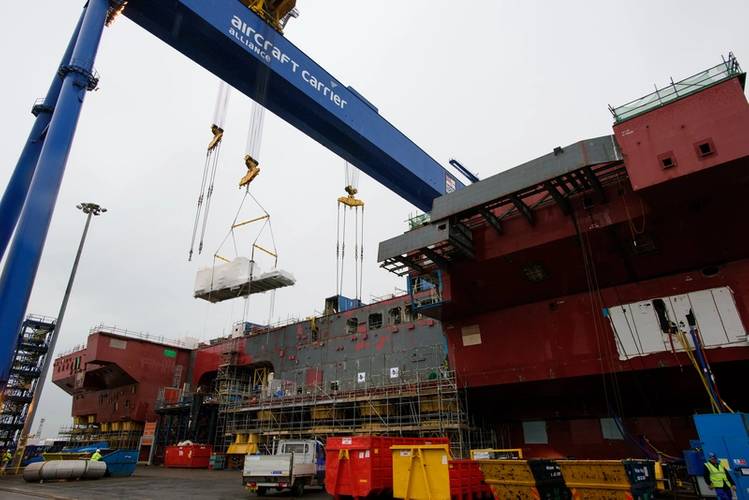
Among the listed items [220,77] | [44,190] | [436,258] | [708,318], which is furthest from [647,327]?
[44,190]

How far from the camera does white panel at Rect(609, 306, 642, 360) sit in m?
15.8

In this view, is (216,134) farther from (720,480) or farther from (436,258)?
(720,480)

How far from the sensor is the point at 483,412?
21.2 m

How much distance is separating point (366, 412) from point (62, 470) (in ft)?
48.9

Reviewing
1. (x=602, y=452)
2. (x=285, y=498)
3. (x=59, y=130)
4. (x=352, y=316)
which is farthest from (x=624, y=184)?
(x=352, y=316)

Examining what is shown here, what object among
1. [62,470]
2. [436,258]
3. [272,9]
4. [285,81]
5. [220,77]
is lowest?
[62,470]

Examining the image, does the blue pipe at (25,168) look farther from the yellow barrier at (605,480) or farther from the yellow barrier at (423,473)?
the yellow barrier at (605,480)

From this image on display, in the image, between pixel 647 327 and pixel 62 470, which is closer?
pixel 647 327

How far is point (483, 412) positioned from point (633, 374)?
24.1 feet

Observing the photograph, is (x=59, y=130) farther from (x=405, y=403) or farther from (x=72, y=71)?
(x=405, y=403)

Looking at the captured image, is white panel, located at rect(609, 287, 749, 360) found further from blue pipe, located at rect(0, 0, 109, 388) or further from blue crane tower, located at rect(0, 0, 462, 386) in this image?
blue pipe, located at rect(0, 0, 109, 388)

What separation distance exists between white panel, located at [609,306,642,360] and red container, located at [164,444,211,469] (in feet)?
100

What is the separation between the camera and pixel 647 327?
15.7 m

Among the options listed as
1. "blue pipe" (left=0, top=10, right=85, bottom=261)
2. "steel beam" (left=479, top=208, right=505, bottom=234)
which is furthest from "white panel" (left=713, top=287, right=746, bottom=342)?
"blue pipe" (left=0, top=10, right=85, bottom=261)
